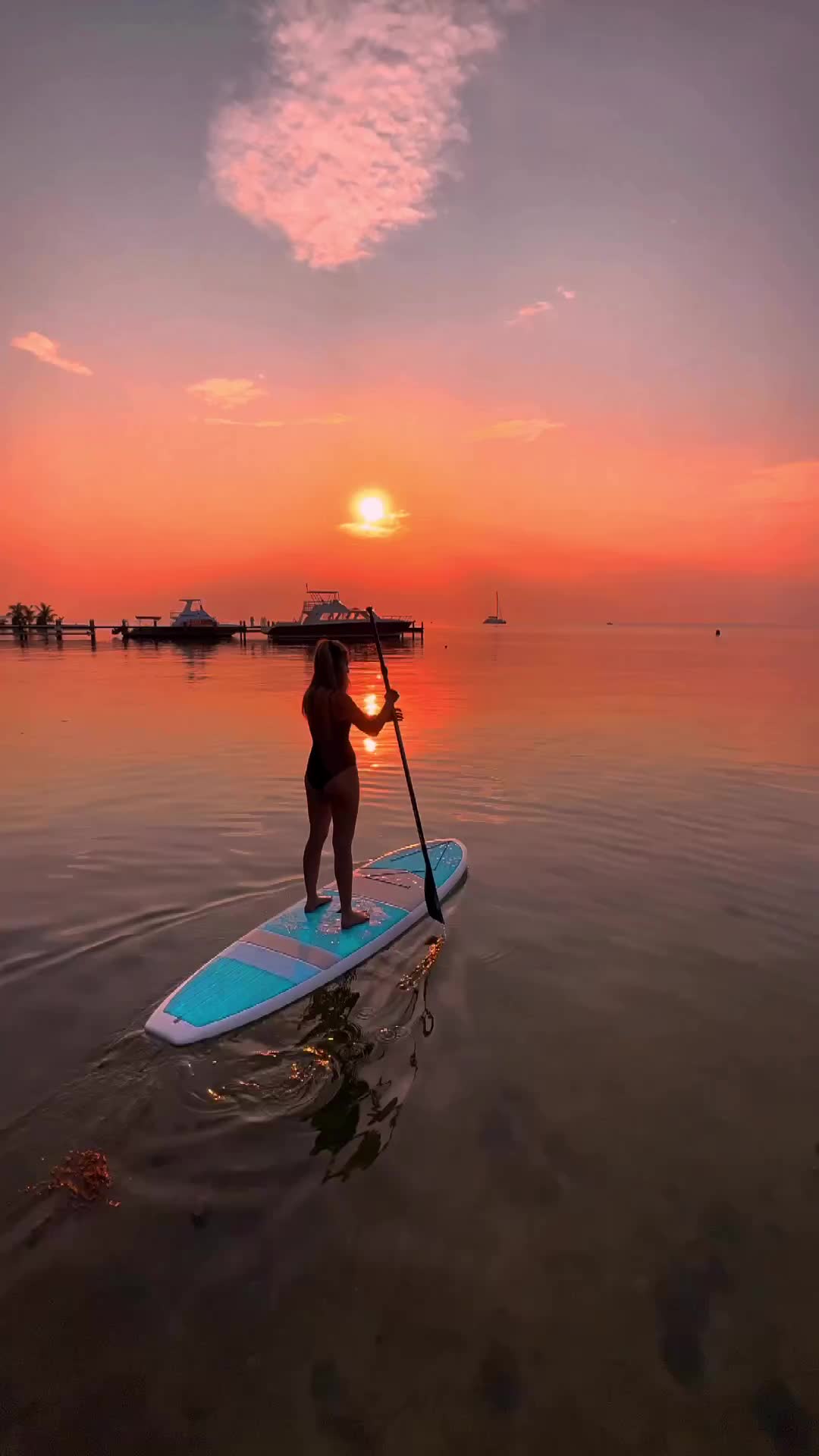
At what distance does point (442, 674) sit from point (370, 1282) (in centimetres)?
4372

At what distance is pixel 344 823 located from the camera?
673 centimetres

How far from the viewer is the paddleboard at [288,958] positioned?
5285 mm

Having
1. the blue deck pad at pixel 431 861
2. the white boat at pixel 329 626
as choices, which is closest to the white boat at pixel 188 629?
the white boat at pixel 329 626

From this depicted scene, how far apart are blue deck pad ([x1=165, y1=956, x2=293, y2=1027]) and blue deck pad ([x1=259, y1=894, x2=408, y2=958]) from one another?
651 millimetres

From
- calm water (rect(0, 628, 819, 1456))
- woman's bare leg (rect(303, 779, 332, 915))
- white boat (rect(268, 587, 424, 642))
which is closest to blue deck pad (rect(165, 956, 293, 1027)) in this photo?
calm water (rect(0, 628, 819, 1456))

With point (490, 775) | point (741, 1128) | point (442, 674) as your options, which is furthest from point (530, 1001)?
point (442, 674)

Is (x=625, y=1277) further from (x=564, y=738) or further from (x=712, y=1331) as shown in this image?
(x=564, y=738)

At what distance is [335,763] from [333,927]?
1528mm

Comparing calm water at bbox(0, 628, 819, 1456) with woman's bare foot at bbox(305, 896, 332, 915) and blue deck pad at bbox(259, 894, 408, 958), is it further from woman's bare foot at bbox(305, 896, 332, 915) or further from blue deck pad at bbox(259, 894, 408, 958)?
woman's bare foot at bbox(305, 896, 332, 915)

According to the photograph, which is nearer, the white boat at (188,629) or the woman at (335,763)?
the woman at (335,763)

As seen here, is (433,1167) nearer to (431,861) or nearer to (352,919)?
(352,919)

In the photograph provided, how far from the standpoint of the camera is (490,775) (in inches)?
589

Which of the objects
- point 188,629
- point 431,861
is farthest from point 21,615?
point 431,861

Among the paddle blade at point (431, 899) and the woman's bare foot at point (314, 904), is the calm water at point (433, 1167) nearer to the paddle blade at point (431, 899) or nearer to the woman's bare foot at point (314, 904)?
the paddle blade at point (431, 899)
